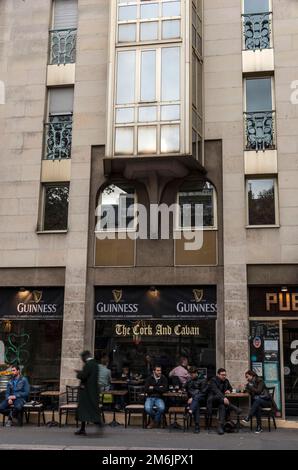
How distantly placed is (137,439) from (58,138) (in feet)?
33.3

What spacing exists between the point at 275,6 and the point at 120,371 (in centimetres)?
1267

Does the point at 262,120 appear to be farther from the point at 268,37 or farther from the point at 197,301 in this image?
the point at 197,301

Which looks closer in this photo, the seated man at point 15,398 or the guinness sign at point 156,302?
the seated man at point 15,398

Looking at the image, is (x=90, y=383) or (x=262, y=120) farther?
(x=262, y=120)

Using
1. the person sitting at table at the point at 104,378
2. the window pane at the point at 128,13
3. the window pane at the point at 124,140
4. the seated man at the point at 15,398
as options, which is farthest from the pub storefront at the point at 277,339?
the window pane at the point at 128,13

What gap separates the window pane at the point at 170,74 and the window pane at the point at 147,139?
3.52ft

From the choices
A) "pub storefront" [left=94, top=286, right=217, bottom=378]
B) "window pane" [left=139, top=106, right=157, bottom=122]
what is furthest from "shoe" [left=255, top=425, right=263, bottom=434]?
"window pane" [left=139, top=106, right=157, bottom=122]

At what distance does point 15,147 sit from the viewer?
60.1 ft

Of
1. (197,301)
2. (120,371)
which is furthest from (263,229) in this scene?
(120,371)

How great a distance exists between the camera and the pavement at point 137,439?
11.3m

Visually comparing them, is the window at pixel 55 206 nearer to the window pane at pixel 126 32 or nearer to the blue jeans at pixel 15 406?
the window pane at pixel 126 32

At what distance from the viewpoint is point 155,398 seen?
47.6ft

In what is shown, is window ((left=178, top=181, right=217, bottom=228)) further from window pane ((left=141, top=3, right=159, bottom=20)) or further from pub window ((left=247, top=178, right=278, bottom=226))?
window pane ((left=141, top=3, right=159, bottom=20))

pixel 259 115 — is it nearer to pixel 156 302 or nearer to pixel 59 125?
pixel 59 125
